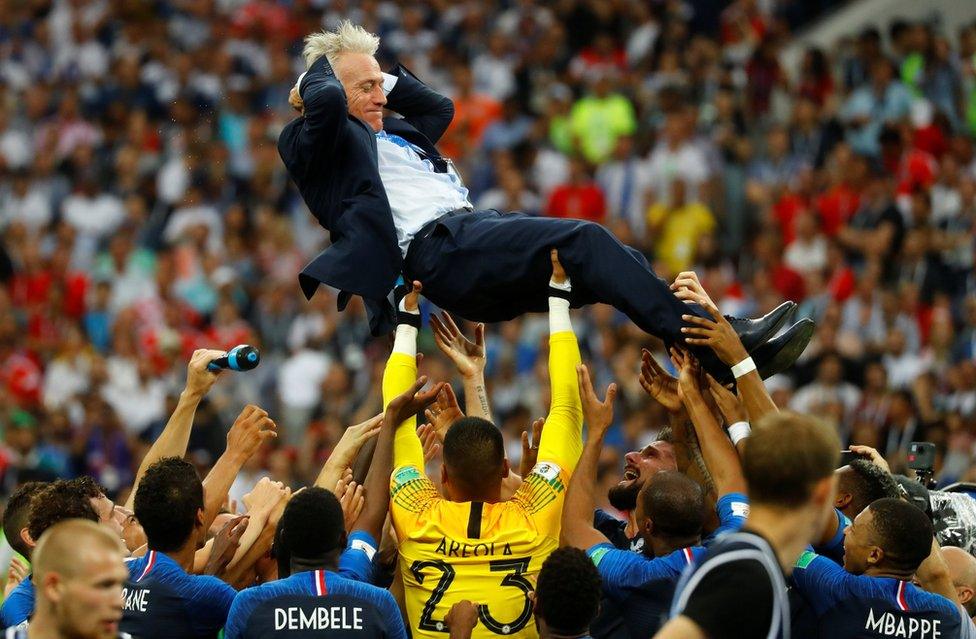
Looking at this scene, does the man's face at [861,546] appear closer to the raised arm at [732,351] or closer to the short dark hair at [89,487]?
the raised arm at [732,351]

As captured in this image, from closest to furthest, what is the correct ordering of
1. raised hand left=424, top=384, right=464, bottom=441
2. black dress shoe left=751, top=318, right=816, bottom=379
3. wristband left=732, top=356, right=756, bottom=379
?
wristband left=732, top=356, right=756, bottom=379, black dress shoe left=751, top=318, right=816, bottom=379, raised hand left=424, top=384, right=464, bottom=441

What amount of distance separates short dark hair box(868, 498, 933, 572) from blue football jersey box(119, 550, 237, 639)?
222 cm

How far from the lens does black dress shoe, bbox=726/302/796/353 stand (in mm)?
5719

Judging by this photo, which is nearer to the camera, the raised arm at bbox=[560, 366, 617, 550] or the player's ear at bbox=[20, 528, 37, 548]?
the raised arm at bbox=[560, 366, 617, 550]

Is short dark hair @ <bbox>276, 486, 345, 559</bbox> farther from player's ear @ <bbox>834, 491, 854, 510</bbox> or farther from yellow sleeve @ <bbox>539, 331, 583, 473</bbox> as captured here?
player's ear @ <bbox>834, 491, 854, 510</bbox>

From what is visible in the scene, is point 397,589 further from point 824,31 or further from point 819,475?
point 824,31

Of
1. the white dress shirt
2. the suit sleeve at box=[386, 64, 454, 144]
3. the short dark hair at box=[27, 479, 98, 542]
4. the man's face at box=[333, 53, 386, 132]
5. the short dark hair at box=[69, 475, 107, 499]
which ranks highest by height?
the suit sleeve at box=[386, 64, 454, 144]

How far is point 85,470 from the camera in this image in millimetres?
12820

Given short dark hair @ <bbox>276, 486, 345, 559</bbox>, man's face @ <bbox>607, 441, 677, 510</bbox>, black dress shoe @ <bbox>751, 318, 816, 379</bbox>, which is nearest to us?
short dark hair @ <bbox>276, 486, 345, 559</bbox>

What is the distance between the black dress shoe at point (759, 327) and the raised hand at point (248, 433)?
1.89 m

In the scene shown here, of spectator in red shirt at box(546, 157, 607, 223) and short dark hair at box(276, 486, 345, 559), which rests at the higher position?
spectator in red shirt at box(546, 157, 607, 223)

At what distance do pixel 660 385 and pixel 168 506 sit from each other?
2.00 metres

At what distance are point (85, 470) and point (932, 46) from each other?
8724 mm

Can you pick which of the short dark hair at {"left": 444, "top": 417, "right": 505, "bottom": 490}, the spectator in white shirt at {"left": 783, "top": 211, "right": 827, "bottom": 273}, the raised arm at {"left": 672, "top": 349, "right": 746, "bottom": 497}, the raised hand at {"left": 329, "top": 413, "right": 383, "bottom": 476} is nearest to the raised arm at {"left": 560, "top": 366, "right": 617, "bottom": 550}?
the short dark hair at {"left": 444, "top": 417, "right": 505, "bottom": 490}
